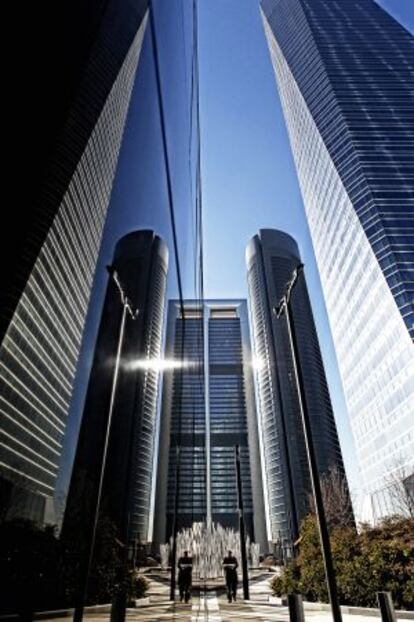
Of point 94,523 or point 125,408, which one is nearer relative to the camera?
point 94,523

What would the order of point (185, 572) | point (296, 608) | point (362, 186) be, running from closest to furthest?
point (296, 608), point (185, 572), point (362, 186)

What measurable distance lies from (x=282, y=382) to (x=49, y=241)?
315 feet

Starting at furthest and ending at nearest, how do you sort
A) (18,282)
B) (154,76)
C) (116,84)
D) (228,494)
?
(228,494) → (154,76) → (116,84) → (18,282)

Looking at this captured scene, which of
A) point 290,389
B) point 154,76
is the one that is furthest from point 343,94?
point 154,76

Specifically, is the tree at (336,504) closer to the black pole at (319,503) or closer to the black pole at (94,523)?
the black pole at (319,503)

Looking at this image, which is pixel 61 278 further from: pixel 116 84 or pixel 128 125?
pixel 128 125

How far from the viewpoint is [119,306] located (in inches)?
66.4

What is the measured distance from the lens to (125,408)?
72.3 inches

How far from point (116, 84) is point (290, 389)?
91809mm

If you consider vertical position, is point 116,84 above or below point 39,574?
above

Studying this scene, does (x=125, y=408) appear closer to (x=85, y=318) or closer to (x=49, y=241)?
(x=85, y=318)

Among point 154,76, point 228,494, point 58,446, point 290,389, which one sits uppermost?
point 290,389

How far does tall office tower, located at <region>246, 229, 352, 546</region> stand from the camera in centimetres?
9350

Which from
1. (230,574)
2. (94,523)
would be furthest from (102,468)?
(230,574)
